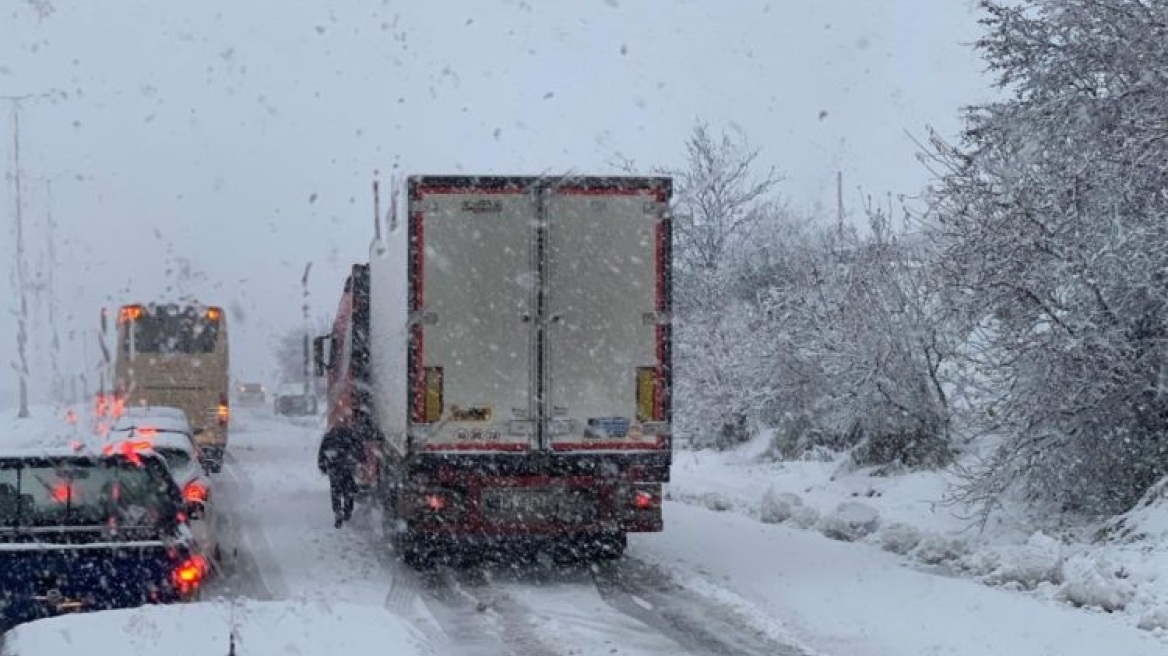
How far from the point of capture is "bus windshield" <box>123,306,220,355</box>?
2912 cm

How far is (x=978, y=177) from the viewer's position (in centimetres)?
1423

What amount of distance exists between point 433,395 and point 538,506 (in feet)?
4.48

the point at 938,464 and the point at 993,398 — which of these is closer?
the point at 993,398

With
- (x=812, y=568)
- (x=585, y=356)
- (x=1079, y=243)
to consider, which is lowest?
(x=812, y=568)

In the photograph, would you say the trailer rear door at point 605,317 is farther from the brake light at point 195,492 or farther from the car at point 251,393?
the car at point 251,393

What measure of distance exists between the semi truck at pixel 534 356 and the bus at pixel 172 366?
1785 cm

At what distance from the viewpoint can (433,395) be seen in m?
12.0

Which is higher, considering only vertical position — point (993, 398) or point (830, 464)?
point (993, 398)

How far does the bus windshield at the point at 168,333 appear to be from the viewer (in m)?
29.1

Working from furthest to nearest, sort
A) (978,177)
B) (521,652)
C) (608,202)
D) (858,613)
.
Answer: (978,177)
(608,202)
(858,613)
(521,652)

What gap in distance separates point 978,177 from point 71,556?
9.98 m

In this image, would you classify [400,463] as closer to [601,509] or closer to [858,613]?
[601,509]

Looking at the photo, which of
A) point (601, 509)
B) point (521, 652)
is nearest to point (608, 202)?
point (601, 509)

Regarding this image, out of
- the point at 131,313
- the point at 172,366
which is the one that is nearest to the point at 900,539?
the point at 172,366
